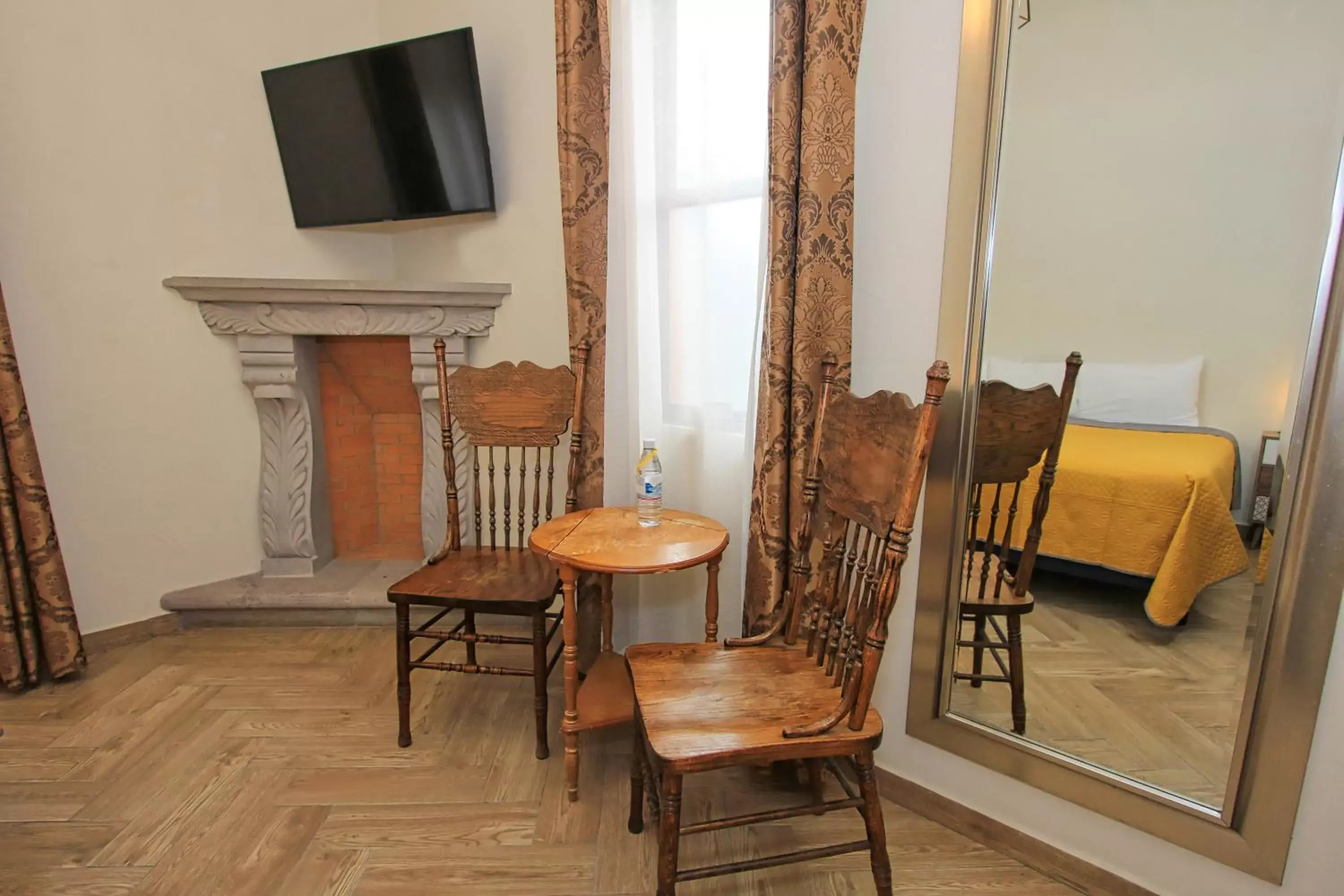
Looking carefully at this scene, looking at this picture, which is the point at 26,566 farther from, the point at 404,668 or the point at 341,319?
the point at 404,668

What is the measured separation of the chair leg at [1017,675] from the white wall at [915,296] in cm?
14

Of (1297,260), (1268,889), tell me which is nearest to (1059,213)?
(1297,260)

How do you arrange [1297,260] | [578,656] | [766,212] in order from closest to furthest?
[1297,260] < [766,212] < [578,656]

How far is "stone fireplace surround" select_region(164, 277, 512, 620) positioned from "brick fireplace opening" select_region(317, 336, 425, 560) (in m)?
0.08

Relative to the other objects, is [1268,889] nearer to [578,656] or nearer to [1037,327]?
[1037,327]

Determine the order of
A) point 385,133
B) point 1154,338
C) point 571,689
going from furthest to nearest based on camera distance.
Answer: point 385,133 → point 571,689 → point 1154,338

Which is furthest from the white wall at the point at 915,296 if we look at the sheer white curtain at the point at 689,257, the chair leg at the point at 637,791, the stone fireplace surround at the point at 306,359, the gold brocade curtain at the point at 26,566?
the gold brocade curtain at the point at 26,566

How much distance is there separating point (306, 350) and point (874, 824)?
275 centimetres

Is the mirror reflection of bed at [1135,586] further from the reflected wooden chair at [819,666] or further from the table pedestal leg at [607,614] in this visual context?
the table pedestal leg at [607,614]

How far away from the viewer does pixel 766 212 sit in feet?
5.46

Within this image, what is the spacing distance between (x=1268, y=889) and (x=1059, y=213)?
1381 mm

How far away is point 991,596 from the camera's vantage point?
1.50 meters

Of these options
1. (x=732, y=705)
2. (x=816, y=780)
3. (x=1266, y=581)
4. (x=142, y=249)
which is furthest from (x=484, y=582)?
(x=142, y=249)

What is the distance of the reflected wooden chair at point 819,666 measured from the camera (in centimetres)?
114
